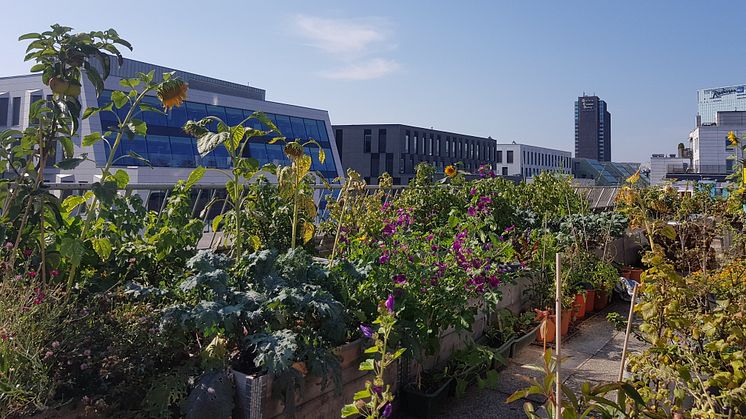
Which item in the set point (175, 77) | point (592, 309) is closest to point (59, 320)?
point (175, 77)

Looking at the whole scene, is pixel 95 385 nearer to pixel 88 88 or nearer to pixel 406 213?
pixel 406 213

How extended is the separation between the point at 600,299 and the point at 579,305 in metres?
0.65

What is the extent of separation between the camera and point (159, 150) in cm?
2720

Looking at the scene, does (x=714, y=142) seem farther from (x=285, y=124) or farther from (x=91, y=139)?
(x=91, y=139)

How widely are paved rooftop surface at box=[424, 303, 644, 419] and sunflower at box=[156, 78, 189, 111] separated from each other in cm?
200

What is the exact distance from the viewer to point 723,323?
199 cm

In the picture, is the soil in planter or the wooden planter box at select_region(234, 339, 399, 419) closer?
the wooden planter box at select_region(234, 339, 399, 419)

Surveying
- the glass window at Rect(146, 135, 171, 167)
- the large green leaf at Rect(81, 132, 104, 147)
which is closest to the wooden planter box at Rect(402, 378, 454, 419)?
the large green leaf at Rect(81, 132, 104, 147)

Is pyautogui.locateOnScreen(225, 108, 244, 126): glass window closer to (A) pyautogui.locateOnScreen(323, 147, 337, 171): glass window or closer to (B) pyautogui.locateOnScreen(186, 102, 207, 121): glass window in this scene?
(B) pyautogui.locateOnScreen(186, 102, 207, 121): glass window

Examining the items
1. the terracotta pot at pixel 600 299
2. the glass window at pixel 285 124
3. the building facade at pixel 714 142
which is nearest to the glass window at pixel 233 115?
the glass window at pixel 285 124

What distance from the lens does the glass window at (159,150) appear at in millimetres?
26812

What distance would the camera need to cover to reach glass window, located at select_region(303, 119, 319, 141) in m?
37.4

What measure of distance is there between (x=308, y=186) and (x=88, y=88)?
2615 cm

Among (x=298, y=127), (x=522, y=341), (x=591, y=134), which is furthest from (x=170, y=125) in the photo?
(x=591, y=134)
